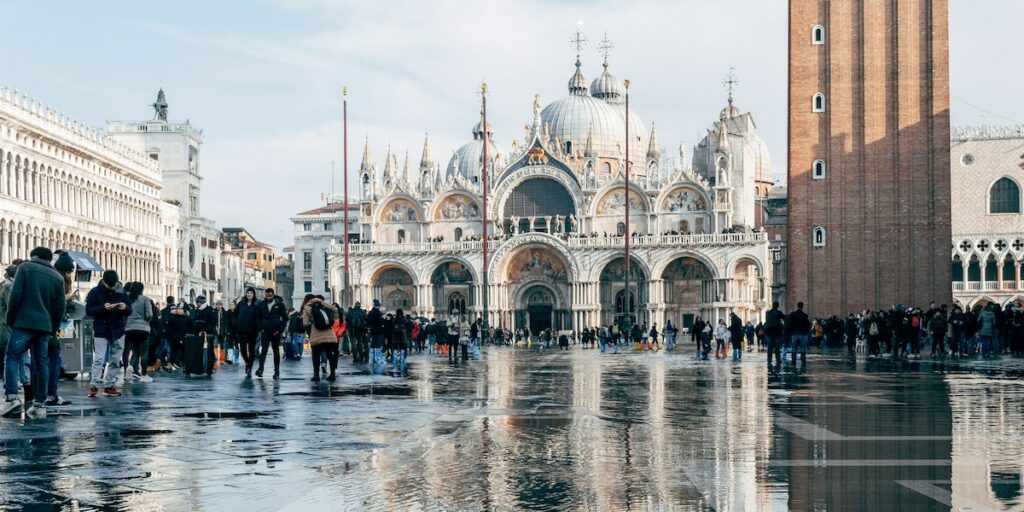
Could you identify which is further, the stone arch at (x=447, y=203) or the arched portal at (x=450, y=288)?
the stone arch at (x=447, y=203)

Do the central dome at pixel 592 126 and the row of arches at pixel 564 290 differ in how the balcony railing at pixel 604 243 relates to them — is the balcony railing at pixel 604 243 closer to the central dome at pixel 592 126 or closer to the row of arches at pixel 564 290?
the row of arches at pixel 564 290

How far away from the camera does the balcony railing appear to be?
232 ft

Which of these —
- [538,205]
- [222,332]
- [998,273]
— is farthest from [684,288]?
[222,332]

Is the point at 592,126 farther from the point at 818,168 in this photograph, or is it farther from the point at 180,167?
the point at 818,168

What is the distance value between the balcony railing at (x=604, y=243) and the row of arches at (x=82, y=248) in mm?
13487

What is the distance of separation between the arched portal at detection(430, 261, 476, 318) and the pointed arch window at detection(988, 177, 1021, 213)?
29356 millimetres

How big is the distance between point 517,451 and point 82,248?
48.5m

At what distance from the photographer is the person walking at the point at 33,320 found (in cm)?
1133

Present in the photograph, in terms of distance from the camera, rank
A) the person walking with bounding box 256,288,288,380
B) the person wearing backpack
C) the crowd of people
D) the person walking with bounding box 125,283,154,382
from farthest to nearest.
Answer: the person walking with bounding box 256,288,288,380 < the person wearing backpack < the person walking with bounding box 125,283,154,382 < the crowd of people

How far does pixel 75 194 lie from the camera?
177ft

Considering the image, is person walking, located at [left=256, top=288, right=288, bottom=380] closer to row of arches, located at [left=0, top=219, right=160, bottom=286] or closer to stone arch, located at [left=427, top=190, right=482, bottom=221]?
row of arches, located at [left=0, top=219, right=160, bottom=286]

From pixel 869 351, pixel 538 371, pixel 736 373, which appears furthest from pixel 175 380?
pixel 869 351

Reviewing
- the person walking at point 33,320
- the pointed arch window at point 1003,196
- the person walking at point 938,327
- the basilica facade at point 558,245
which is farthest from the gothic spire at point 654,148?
the person walking at point 33,320

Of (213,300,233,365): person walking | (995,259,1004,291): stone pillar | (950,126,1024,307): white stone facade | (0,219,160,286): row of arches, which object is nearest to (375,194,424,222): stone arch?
(0,219,160,286): row of arches
